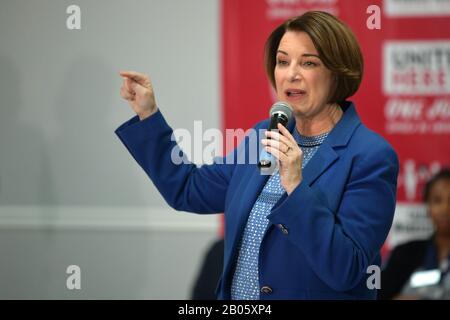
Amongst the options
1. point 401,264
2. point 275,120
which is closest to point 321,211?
point 275,120

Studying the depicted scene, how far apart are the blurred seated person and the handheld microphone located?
1647 millimetres

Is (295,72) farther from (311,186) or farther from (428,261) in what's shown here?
(428,261)

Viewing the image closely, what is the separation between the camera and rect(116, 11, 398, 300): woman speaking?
1.64m

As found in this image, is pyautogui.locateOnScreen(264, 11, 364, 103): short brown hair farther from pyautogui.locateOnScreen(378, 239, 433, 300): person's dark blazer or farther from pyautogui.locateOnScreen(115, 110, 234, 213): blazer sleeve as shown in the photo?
pyautogui.locateOnScreen(378, 239, 433, 300): person's dark blazer

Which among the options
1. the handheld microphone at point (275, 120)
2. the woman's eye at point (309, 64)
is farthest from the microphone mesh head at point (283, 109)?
the woman's eye at point (309, 64)

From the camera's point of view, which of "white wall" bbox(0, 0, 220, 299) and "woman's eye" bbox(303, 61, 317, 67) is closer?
"woman's eye" bbox(303, 61, 317, 67)

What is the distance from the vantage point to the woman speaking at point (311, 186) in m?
1.64

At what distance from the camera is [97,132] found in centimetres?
386

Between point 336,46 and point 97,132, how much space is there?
2.32 metres

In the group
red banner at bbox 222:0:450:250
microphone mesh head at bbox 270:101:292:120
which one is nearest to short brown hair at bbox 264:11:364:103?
microphone mesh head at bbox 270:101:292:120

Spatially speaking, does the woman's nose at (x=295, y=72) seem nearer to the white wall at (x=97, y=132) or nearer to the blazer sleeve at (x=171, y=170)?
the blazer sleeve at (x=171, y=170)

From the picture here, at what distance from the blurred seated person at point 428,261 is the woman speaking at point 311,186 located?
55.8 inches

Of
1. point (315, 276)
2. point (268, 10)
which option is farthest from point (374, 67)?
point (315, 276)
